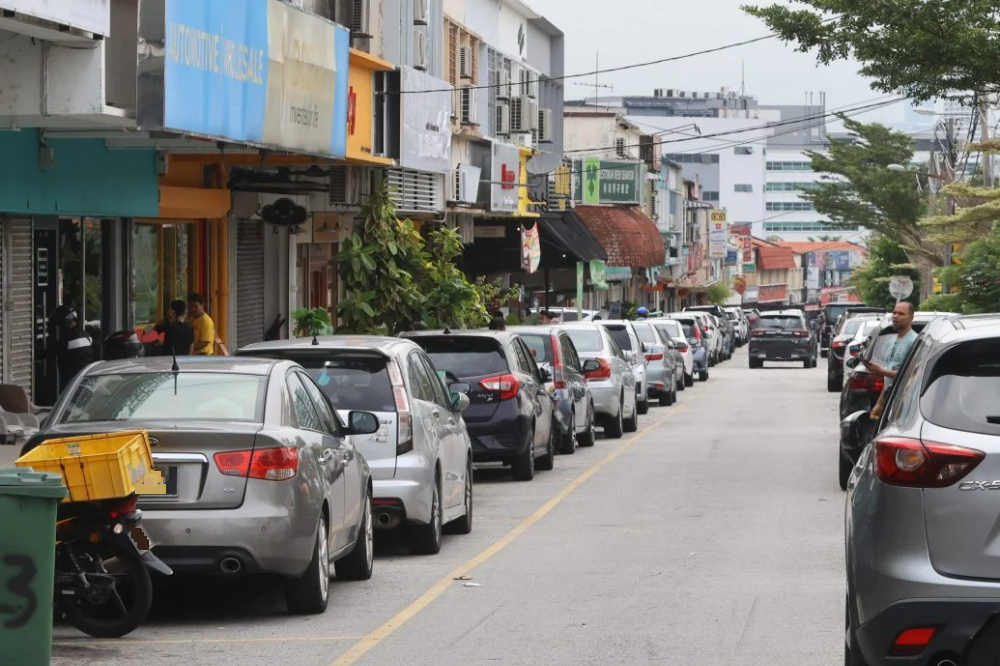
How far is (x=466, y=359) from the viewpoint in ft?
58.8

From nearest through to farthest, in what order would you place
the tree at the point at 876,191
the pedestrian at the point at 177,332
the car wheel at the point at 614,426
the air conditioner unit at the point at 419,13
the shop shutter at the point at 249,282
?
the pedestrian at the point at 177,332 → the car wheel at the point at 614,426 → the shop shutter at the point at 249,282 → the air conditioner unit at the point at 419,13 → the tree at the point at 876,191

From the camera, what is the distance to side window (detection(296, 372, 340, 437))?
10.9m

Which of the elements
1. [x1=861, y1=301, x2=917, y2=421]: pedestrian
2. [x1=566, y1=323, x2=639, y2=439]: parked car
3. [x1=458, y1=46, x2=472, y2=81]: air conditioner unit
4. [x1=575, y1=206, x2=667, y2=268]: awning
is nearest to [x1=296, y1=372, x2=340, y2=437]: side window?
[x1=861, y1=301, x2=917, y2=421]: pedestrian

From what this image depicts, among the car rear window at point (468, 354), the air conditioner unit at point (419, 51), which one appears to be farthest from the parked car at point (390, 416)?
the air conditioner unit at point (419, 51)

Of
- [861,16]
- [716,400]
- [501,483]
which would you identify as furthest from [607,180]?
[501,483]

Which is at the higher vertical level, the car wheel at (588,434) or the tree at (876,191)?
the tree at (876,191)

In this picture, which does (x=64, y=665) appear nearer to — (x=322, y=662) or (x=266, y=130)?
(x=322, y=662)

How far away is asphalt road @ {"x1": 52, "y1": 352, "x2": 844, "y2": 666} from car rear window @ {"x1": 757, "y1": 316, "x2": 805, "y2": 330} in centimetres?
3847

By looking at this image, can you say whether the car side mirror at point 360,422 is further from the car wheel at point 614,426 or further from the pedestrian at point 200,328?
the car wheel at point 614,426

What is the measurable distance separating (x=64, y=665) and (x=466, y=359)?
9507 millimetres

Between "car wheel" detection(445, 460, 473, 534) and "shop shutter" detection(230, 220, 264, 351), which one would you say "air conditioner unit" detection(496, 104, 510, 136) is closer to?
"shop shutter" detection(230, 220, 264, 351)

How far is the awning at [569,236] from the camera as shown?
46625 millimetres

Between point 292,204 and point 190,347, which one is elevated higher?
point 292,204

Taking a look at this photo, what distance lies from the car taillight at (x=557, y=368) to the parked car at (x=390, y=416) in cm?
898
